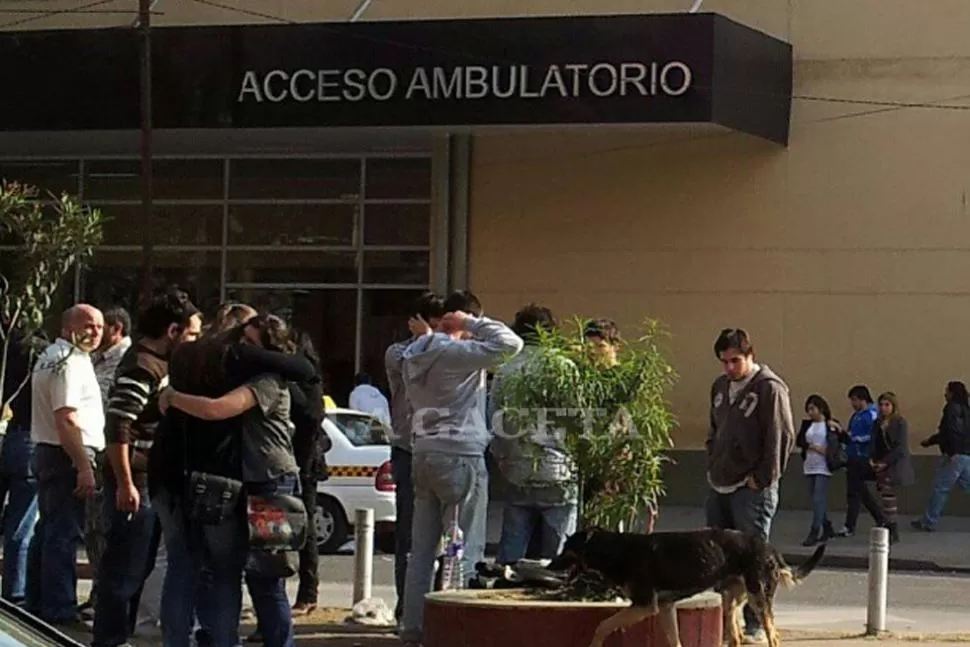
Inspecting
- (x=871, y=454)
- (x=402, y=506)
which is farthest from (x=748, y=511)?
(x=871, y=454)

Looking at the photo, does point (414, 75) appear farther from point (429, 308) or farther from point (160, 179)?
point (429, 308)

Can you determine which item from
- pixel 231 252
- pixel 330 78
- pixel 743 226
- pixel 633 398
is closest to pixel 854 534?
pixel 743 226

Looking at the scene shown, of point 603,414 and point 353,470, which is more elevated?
point 603,414

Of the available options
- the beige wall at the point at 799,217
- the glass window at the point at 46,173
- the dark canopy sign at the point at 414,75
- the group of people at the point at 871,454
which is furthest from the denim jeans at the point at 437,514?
the glass window at the point at 46,173

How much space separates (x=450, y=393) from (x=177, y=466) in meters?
1.77

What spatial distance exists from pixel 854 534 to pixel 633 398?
37.7 feet

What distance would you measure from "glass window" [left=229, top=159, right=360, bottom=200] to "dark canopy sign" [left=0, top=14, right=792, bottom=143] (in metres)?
2.82

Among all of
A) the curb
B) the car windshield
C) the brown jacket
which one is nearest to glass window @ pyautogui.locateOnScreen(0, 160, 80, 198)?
the car windshield

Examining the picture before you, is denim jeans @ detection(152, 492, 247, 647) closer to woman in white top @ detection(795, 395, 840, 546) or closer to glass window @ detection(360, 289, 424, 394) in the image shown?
woman in white top @ detection(795, 395, 840, 546)

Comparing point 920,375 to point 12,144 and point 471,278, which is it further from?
point 12,144

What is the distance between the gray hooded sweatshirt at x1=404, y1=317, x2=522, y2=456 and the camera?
9.20 meters

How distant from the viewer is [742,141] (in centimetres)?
2223

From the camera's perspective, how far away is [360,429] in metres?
16.8

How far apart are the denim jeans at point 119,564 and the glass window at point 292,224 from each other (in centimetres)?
1568
